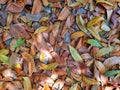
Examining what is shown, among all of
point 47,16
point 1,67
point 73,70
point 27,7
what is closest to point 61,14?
point 47,16

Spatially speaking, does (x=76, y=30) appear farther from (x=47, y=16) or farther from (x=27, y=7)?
(x=27, y=7)

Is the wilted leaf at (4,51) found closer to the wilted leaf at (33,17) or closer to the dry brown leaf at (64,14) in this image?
the wilted leaf at (33,17)

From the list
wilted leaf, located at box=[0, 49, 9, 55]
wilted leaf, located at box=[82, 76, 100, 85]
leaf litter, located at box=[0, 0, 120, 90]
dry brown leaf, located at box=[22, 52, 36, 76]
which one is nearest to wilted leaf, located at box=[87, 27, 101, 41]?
leaf litter, located at box=[0, 0, 120, 90]

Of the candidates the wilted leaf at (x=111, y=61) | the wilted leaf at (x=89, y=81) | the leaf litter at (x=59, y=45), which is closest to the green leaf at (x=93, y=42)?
the leaf litter at (x=59, y=45)

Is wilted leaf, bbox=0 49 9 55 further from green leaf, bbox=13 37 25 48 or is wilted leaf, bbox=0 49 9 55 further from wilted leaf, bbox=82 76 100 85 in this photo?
wilted leaf, bbox=82 76 100 85

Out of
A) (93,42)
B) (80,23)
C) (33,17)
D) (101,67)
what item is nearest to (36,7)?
(33,17)

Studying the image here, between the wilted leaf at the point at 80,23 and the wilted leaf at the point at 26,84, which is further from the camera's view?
the wilted leaf at the point at 80,23

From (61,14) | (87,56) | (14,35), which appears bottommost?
(87,56)

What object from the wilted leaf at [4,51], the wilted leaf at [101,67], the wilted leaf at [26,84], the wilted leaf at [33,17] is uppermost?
the wilted leaf at [33,17]
